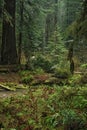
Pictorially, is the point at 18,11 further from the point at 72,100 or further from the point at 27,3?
the point at 72,100

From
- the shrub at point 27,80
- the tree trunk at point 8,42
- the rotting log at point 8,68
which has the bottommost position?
the rotting log at point 8,68

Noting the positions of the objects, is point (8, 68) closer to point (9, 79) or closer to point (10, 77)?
point (10, 77)

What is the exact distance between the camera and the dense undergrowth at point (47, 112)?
7.19 meters

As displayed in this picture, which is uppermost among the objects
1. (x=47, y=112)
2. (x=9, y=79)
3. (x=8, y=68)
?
(x=47, y=112)

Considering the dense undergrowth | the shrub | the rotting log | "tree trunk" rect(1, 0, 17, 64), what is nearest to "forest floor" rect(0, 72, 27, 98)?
the shrub

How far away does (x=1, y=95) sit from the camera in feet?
37.0

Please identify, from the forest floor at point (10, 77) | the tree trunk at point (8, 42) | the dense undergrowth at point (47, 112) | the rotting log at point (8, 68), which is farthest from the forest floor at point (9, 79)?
the dense undergrowth at point (47, 112)

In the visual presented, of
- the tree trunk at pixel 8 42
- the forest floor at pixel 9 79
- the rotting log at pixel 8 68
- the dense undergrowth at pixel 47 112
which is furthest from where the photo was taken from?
the tree trunk at pixel 8 42

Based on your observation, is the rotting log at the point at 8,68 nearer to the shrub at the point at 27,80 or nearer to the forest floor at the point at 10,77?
the forest floor at the point at 10,77

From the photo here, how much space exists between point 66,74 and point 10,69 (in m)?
3.99

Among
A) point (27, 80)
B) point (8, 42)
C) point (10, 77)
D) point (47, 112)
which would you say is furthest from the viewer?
point (8, 42)

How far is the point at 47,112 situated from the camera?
26.9 feet


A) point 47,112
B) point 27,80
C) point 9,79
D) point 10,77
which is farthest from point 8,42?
point 47,112

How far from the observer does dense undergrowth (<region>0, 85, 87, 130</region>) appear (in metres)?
7.19
